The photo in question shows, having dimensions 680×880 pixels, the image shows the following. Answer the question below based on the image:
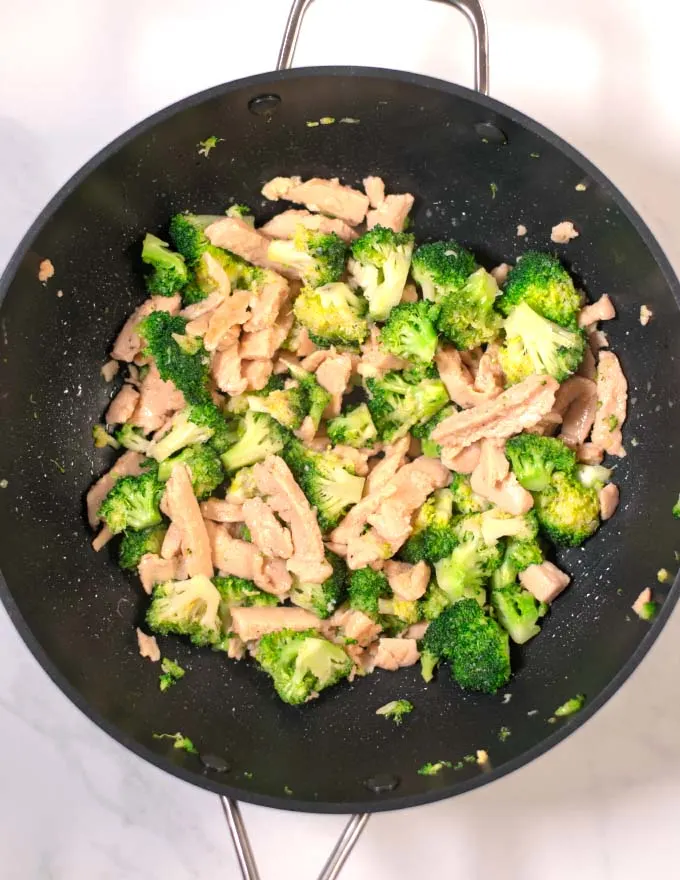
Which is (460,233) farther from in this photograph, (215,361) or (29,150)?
(29,150)

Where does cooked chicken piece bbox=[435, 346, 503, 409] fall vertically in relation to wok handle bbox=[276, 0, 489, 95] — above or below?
below

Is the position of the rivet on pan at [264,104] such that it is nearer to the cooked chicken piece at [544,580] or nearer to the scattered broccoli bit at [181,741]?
the cooked chicken piece at [544,580]

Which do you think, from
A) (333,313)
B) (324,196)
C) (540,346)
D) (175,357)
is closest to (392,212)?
(324,196)

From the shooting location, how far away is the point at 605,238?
199 centimetres

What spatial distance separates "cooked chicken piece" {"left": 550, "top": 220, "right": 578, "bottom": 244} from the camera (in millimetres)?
2064

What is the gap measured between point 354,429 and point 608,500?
684mm

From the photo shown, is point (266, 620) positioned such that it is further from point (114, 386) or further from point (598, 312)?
point (598, 312)

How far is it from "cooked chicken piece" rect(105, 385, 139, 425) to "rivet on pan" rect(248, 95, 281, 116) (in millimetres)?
→ 810

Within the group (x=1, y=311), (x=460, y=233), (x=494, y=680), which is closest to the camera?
(x=1, y=311)

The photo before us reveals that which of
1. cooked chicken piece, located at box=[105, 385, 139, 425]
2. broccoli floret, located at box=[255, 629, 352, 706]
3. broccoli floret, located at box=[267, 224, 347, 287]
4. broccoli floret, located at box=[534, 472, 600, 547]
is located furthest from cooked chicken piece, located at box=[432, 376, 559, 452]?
cooked chicken piece, located at box=[105, 385, 139, 425]

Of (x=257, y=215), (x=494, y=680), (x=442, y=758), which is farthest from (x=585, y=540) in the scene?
(x=257, y=215)

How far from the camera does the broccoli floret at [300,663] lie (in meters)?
2.04

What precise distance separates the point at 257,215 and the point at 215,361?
45cm

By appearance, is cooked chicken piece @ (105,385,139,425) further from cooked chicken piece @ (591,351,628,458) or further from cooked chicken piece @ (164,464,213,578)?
cooked chicken piece @ (591,351,628,458)
